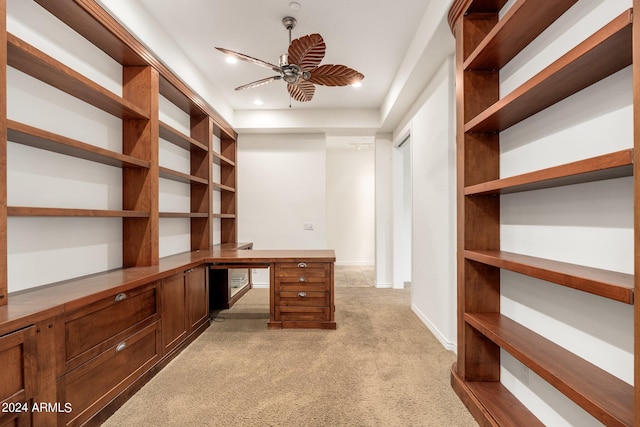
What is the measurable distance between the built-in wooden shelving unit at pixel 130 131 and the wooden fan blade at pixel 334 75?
54.1 inches

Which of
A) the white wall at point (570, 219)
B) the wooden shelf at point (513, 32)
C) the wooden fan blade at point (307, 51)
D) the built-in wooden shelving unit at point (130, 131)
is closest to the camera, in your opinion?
the white wall at point (570, 219)

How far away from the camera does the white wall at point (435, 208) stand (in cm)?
259

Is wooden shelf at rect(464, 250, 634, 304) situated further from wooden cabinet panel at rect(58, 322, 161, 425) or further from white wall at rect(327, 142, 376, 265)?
white wall at rect(327, 142, 376, 265)

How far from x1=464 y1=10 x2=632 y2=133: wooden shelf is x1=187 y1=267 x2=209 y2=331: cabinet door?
8.67 ft

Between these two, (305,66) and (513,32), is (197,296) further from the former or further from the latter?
(513,32)

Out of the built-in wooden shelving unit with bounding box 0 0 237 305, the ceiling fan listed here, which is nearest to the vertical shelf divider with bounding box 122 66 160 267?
the built-in wooden shelving unit with bounding box 0 0 237 305

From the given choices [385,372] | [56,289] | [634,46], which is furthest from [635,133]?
[56,289]

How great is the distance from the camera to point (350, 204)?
7090mm

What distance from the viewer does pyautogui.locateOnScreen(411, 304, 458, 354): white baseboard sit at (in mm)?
2601

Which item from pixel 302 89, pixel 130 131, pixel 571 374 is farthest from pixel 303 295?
pixel 571 374

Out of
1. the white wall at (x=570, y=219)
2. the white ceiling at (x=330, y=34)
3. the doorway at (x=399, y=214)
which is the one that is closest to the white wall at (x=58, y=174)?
the white ceiling at (x=330, y=34)

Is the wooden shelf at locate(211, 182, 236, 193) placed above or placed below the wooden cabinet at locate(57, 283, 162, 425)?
above

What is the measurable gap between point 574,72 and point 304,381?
2.24 meters

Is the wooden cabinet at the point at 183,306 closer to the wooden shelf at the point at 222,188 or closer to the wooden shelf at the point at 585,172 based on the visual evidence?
the wooden shelf at the point at 222,188
